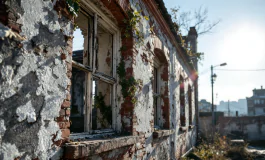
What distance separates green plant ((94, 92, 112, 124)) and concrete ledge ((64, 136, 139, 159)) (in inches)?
19.5

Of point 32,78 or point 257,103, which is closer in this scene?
point 32,78

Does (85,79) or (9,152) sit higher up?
(85,79)

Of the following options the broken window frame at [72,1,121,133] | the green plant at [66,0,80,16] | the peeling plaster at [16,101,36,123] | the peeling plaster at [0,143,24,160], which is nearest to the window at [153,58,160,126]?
the broken window frame at [72,1,121,133]

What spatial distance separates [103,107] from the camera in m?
3.61

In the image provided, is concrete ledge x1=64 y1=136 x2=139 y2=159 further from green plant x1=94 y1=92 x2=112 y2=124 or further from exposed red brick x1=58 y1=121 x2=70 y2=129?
green plant x1=94 y1=92 x2=112 y2=124

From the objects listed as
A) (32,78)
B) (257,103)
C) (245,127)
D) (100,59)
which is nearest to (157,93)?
(100,59)

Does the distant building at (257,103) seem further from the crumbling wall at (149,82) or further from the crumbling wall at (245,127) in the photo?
the crumbling wall at (149,82)

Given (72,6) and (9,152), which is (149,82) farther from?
(9,152)

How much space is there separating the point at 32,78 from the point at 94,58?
1.31 meters

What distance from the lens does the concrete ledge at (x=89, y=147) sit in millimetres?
2172

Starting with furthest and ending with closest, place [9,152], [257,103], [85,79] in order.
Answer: [257,103], [85,79], [9,152]

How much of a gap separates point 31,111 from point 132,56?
7.17 feet

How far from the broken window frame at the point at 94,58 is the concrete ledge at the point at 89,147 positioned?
1.07 feet

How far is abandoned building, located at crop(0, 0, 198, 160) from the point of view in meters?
1.71
